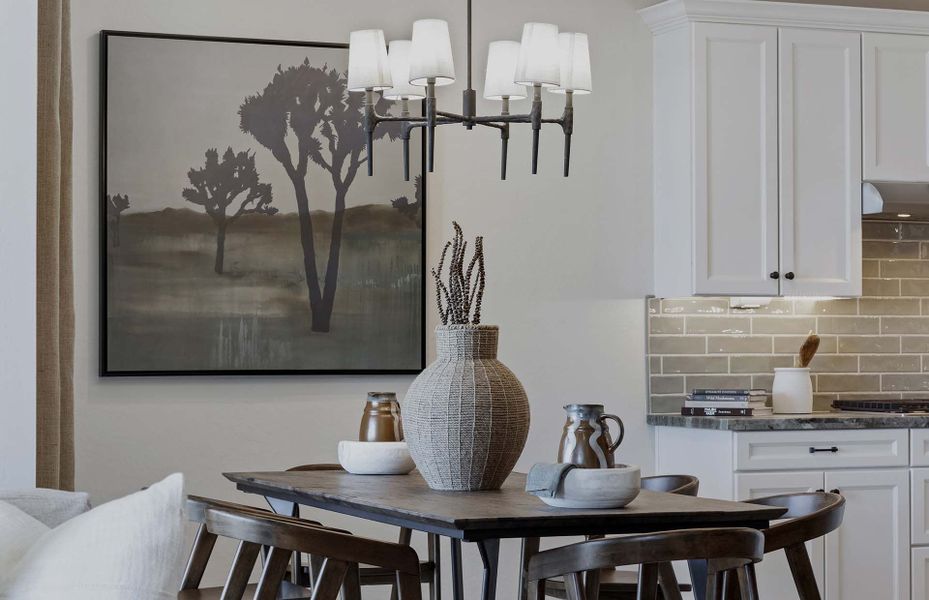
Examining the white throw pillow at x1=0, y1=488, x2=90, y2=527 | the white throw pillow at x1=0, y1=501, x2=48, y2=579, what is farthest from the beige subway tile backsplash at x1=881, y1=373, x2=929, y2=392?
the white throw pillow at x1=0, y1=501, x2=48, y2=579

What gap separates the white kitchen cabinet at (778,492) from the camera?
4.48 meters

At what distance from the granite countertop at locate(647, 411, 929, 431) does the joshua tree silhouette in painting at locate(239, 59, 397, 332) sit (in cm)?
142

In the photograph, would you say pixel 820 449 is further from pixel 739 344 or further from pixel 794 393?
pixel 739 344

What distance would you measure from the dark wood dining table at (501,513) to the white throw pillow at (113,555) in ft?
2.48

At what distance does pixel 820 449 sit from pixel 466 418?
223 cm

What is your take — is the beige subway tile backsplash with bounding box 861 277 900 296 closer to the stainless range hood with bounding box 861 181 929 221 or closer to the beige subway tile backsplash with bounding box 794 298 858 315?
the beige subway tile backsplash with bounding box 794 298 858 315

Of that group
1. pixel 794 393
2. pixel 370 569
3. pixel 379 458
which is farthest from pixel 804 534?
pixel 794 393

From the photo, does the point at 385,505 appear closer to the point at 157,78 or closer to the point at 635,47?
the point at 157,78

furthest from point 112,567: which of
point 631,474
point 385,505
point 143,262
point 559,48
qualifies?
point 143,262

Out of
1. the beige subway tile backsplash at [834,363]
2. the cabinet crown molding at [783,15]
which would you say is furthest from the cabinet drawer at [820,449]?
the cabinet crown molding at [783,15]

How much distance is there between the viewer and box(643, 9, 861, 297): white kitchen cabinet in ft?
15.6

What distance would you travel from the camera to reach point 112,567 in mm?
1521

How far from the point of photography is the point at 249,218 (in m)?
4.52

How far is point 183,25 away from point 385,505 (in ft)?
8.50
